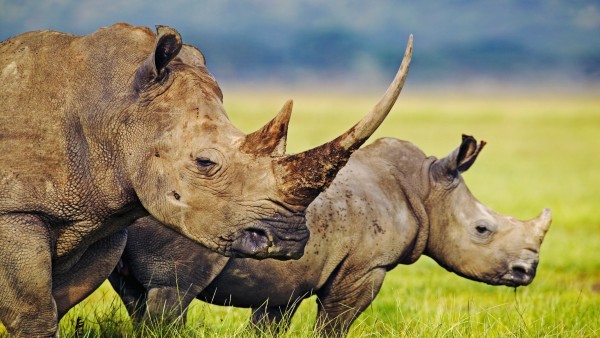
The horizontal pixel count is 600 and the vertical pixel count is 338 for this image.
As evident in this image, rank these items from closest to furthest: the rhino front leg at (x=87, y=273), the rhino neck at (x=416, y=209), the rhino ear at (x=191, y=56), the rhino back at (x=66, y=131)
A: the rhino back at (x=66, y=131), the rhino ear at (x=191, y=56), the rhino front leg at (x=87, y=273), the rhino neck at (x=416, y=209)

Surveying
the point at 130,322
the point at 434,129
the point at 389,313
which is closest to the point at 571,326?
the point at 389,313

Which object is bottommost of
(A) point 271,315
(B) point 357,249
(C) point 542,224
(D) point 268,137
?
(A) point 271,315

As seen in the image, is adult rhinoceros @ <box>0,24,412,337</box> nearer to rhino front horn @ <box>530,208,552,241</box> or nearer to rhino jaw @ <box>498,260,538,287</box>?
rhino jaw @ <box>498,260,538,287</box>

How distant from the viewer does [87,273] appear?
6352mm

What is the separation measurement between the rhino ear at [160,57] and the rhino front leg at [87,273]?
42.6 inches

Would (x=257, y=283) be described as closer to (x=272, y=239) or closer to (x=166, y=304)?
(x=166, y=304)

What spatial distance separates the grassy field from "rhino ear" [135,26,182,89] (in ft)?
5.28

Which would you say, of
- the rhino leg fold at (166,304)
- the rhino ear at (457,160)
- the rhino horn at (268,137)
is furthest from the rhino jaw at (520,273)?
the rhino horn at (268,137)

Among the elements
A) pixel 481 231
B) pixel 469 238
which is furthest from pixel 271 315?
pixel 481 231

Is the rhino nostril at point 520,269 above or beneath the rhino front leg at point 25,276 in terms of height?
above

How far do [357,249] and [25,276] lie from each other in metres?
2.84

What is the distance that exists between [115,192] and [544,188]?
22529 mm

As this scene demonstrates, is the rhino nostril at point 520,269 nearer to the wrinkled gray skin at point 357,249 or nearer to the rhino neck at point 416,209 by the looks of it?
the wrinkled gray skin at point 357,249

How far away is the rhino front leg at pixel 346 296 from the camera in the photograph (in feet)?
25.6
